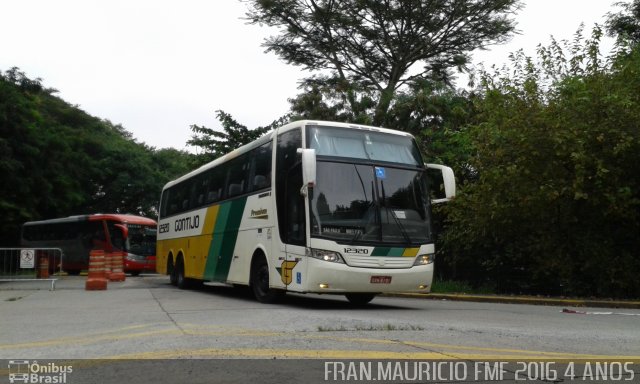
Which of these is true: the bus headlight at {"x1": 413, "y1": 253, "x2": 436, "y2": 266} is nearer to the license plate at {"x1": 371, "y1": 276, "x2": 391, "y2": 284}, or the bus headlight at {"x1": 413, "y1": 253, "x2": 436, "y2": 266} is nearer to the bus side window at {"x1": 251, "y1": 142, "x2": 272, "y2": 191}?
the license plate at {"x1": 371, "y1": 276, "x2": 391, "y2": 284}

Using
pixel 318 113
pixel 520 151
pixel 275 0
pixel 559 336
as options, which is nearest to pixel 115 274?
pixel 318 113

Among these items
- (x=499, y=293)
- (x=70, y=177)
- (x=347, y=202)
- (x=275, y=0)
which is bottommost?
(x=499, y=293)

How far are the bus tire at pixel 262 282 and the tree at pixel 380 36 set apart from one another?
47.0ft

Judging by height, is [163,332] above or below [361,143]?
below

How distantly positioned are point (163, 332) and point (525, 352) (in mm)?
4145

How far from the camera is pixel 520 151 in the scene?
15.8 meters

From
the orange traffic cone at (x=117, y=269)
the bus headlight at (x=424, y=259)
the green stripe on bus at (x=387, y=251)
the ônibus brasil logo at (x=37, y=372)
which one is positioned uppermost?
the green stripe on bus at (x=387, y=251)

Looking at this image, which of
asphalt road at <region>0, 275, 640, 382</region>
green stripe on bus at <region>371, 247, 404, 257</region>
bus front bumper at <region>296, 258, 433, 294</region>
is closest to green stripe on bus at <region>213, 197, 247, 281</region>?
asphalt road at <region>0, 275, 640, 382</region>

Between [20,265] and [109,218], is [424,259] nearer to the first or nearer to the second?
[20,265]

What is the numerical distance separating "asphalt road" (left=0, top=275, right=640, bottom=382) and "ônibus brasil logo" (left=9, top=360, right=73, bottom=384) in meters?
0.17

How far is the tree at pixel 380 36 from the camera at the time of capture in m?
27.5

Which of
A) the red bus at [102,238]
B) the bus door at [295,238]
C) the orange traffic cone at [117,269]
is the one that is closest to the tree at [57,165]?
the red bus at [102,238]

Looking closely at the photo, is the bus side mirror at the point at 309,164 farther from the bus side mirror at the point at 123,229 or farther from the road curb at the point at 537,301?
the bus side mirror at the point at 123,229

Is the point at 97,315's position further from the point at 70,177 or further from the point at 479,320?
the point at 70,177
